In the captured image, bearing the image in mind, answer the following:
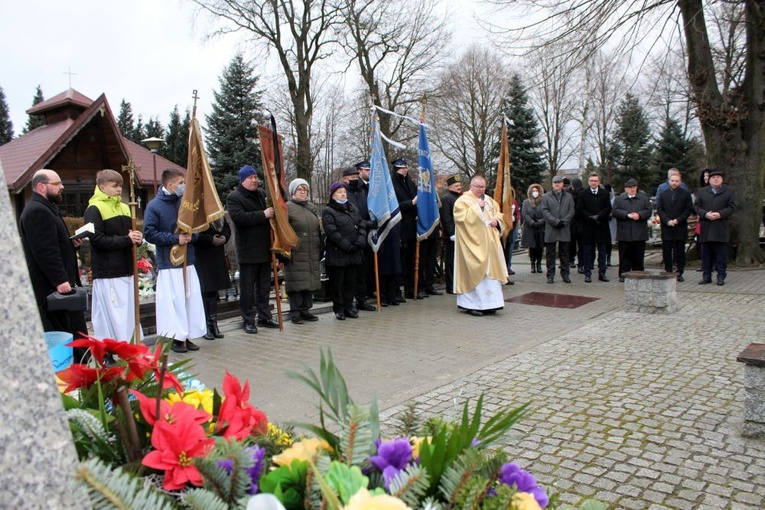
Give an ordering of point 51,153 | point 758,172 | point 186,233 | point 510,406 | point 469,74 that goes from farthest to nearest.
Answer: point 469,74 → point 51,153 → point 758,172 → point 186,233 → point 510,406

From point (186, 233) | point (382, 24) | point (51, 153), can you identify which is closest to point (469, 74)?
point (382, 24)

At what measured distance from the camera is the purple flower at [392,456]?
1255mm

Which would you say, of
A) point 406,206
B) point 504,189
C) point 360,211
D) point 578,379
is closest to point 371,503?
point 578,379

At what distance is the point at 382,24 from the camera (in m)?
28.1

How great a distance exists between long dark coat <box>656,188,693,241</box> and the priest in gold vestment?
4271mm

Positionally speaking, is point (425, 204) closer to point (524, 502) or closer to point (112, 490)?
point (524, 502)

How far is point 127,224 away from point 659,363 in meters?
5.42

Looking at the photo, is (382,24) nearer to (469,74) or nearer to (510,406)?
(469,74)

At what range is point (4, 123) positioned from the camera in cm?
4297

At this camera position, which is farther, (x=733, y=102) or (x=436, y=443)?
(x=733, y=102)

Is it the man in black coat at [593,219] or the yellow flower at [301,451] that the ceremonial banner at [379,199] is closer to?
the man in black coat at [593,219]

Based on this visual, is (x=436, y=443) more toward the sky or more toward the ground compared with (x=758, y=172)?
more toward the ground

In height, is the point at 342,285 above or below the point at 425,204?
below

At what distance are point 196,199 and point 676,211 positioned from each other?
28.9 ft
